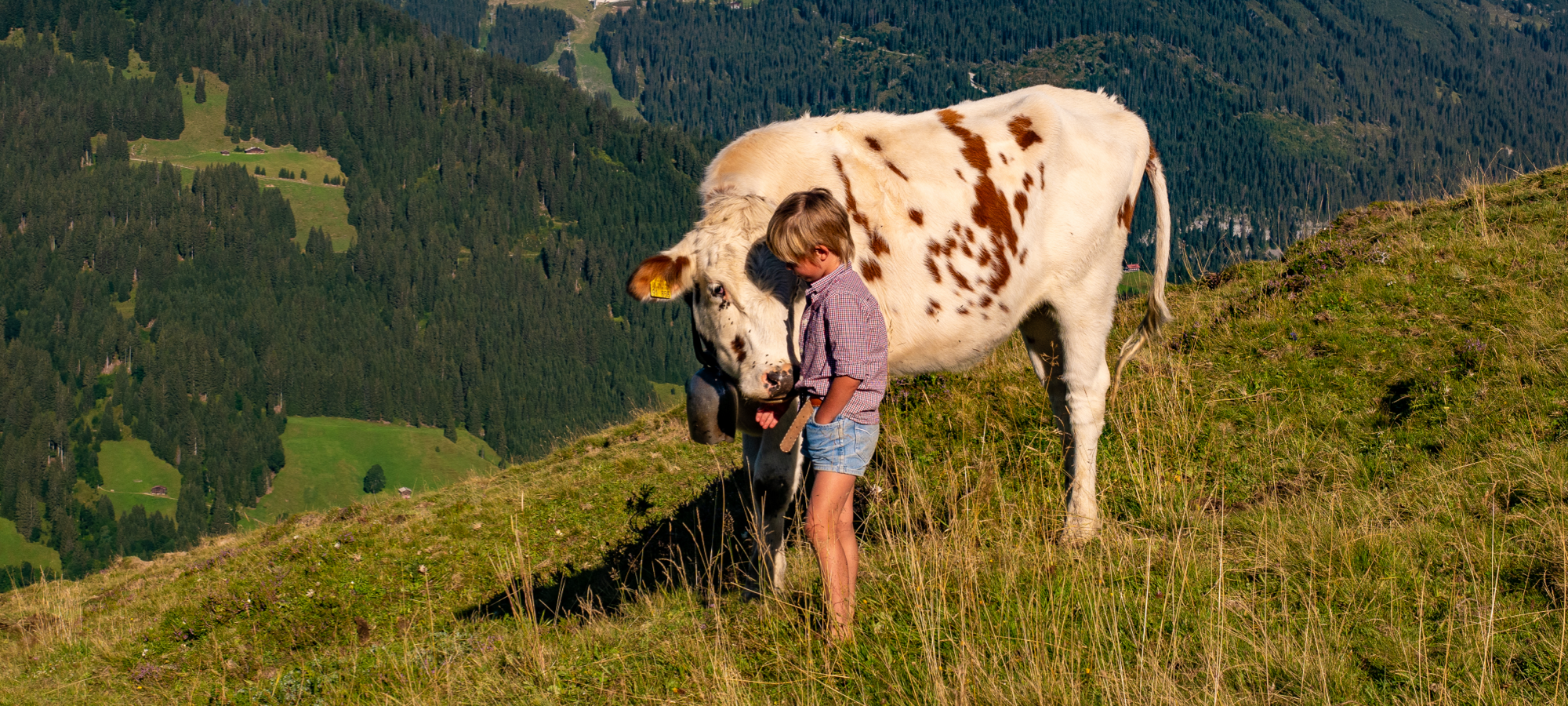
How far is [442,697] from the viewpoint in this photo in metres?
5.05

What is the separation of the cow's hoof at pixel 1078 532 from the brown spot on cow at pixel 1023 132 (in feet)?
8.21

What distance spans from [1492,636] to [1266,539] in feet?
4.03

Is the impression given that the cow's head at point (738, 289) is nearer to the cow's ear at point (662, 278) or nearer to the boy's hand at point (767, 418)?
the cow's ear at point (662, 278)

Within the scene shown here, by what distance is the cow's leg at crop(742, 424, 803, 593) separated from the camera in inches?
212

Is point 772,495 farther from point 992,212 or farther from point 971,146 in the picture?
point 971,146

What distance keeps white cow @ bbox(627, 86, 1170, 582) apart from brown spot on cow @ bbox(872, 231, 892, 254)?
0.04 feet

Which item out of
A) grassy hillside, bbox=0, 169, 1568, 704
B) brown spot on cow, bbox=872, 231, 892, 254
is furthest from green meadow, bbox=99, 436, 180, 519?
brown spot on cow, bbox=872, 231, 892, 254

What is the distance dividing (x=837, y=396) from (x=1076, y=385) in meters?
3.10

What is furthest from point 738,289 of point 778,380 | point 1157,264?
point 1157,264

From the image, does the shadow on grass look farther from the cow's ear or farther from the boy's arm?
the boy's arm

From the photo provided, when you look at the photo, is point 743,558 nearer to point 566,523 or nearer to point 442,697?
point 442,697

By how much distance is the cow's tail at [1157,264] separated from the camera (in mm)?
7520

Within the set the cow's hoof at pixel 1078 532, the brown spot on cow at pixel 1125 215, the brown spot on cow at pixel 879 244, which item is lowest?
the cow's hoof at pixel 1078 532

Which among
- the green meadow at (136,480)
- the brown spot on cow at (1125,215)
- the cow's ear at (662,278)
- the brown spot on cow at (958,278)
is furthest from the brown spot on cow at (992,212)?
the green meadow at (136,480)
